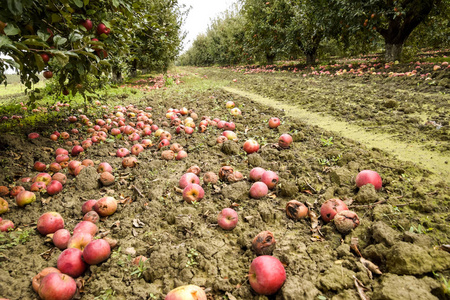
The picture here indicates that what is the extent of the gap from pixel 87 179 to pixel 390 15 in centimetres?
1540

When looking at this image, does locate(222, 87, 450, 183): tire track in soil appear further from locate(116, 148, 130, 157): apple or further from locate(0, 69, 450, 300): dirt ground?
locate(116, 148, 130, 157): apple

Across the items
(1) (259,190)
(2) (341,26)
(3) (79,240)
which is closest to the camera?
(3) (79,240)

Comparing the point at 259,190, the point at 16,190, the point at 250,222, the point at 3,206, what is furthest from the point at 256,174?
the point at 16,190

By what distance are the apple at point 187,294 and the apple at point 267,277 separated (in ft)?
1.40

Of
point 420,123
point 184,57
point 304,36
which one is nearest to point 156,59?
point 304,36

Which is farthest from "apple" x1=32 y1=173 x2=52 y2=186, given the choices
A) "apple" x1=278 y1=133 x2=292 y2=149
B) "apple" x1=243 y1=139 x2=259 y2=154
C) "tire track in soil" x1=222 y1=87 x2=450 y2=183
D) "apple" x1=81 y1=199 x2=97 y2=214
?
"tire track in soil" x1=222 y1=87 x2=450 y2=183

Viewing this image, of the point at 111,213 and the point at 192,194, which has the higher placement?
the point at 192,194

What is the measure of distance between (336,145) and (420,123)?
210 cm

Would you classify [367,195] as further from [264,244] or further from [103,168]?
[103,168]

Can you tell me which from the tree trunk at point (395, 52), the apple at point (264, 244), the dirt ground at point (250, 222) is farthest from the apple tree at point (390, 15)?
the apple at point (264, 244)

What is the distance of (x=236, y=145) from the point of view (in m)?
4.46

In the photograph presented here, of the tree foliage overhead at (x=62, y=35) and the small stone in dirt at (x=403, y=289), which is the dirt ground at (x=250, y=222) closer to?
the small stone in dirt at (x=403, y=289)

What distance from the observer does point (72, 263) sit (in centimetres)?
216

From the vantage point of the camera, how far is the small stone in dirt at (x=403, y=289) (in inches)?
63.2
